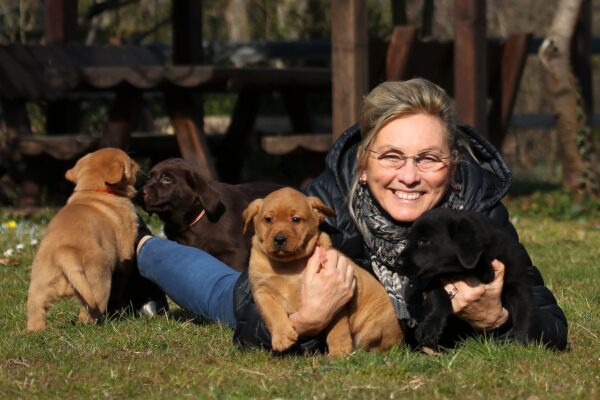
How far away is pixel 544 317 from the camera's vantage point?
4.56m

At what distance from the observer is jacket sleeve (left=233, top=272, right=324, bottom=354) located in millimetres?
4602

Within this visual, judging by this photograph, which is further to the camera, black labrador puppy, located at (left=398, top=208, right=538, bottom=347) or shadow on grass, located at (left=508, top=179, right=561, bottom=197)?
shadow on grass, located at (left=508, top=179, right=561, bottom=197)

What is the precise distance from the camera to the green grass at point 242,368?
404 cm

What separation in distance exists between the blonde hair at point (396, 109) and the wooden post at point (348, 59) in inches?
171

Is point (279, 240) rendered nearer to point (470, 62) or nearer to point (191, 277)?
point (191, 277)

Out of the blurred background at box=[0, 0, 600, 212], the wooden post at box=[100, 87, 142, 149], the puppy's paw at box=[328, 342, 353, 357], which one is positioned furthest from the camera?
the blurred background at box=[0, 0, 600, 212]

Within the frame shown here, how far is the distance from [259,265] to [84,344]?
92 centimetres

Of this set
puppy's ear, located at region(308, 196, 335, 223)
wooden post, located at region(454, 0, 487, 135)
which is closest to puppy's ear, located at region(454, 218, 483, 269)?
puppy's ear, located at region(308, 196, 335, 223)

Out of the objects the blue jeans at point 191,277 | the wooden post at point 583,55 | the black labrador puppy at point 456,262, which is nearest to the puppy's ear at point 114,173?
the blue jeans at point 191,277

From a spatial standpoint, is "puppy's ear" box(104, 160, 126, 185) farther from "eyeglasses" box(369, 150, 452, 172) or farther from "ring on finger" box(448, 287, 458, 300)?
"ring on finger" box(448, 287, 458, 300)

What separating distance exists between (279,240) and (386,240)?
483 millimetres

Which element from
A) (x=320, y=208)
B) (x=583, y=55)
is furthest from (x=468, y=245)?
(x=583, y=55)

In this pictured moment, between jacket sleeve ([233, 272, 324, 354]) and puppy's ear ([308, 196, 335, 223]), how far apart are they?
45 cm

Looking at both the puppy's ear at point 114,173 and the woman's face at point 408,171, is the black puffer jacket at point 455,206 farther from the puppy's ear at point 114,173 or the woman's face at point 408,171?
the puppy's ear at point 114,173
